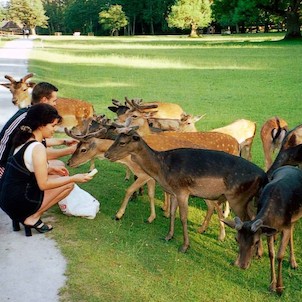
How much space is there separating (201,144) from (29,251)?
2.65m

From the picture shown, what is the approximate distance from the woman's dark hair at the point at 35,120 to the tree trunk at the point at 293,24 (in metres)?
41.9

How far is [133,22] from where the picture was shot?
89.8 meters

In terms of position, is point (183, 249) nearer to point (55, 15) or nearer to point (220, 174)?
point (220, 174)

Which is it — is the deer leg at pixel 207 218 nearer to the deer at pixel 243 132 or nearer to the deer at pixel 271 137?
the deer at pixel 271 137

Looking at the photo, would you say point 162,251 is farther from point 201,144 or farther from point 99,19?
point 99,19

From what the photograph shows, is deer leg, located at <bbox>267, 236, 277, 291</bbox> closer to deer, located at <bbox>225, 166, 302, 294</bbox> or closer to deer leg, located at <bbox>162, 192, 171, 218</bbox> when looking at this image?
deer, located at <bbox>225, 166, 302, 294</bbox>

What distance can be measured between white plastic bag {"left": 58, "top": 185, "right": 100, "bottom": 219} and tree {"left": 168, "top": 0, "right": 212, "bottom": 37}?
215 ft

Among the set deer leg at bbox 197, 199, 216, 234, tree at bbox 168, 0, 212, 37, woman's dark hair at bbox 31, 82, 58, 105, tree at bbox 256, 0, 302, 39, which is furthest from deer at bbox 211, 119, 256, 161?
tree at bbox 168, 0, 212, 37

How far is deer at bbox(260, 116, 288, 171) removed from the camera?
6.99m

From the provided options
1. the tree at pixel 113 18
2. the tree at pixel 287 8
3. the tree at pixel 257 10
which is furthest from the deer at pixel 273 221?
the tree at pixel 113 18

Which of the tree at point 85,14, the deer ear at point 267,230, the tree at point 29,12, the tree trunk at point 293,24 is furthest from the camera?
the tree at point 29,12

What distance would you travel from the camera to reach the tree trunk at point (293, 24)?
4384 cm

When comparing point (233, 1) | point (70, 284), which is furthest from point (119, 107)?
point (233, 1)

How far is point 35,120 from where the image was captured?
5422 millimetres
